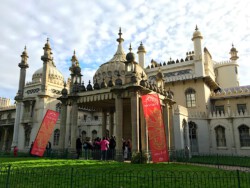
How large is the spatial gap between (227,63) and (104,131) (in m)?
36.3

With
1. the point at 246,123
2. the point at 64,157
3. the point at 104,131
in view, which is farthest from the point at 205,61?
the point at 64,157

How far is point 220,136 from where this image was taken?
3197 cm

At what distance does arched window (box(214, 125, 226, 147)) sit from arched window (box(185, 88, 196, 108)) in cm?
540

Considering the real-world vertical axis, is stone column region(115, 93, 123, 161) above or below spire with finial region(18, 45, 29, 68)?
below

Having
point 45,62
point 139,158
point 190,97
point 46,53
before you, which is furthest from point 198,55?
point 139,158

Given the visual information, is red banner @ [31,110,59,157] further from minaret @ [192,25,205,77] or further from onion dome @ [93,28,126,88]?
minaret @ [192,25,205,77]

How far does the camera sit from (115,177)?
9.64 m

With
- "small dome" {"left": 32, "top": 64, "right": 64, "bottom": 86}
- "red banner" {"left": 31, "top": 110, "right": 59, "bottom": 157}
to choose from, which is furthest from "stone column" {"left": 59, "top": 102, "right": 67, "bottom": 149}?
"small dome" {"left": 32, "top": 64, "right": 64, "bottom": 86}

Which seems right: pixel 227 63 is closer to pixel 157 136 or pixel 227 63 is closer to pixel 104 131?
pixel 104 131

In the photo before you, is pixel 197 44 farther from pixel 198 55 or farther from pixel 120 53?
pixel 120 53

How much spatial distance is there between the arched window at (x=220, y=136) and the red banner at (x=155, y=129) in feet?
66.2

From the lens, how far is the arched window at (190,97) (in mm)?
36219

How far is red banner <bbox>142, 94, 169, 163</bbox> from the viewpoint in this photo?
47.2ft

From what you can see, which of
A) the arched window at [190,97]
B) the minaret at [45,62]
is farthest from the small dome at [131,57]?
the minaret at [45,62]
